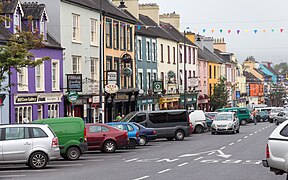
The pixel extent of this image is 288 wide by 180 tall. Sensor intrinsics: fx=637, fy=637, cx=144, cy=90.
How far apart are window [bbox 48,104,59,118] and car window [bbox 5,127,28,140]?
16369mm

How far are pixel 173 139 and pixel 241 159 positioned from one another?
17516 millimetres

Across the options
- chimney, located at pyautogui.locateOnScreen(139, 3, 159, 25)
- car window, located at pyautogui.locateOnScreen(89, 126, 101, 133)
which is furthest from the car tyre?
chimney, located at pyautogui.locateOnScreen(139, 3, 159, 25)

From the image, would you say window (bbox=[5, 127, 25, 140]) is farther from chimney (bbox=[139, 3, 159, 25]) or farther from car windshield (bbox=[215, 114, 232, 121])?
chimney (bbox=[139, 3, 159, 25])

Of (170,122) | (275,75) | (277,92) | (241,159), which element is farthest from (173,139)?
(275,75)

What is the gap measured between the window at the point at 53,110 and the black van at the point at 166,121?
4.20 meters

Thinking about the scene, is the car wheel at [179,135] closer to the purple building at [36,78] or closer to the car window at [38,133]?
the purple building at [36,78]

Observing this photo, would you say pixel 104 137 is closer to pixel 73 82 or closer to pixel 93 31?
→ pixel 73 82

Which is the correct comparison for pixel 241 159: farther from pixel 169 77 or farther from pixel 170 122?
pixel 169 77

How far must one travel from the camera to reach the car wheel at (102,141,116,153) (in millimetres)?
30125

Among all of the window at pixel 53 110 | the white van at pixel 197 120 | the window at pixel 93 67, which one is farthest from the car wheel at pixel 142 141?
the white van at pixel 197 120

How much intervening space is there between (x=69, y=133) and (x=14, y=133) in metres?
4.06

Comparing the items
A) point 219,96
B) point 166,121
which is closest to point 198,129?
point 166,121

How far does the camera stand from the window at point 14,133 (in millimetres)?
22250

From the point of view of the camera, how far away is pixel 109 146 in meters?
30.2
